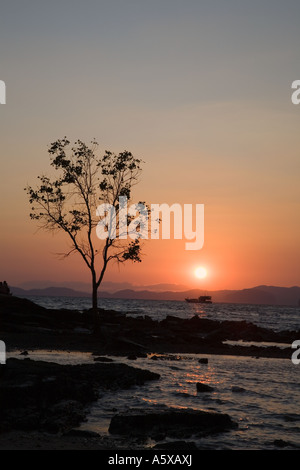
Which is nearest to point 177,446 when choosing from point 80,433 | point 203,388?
point 80,433

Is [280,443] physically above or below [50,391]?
below

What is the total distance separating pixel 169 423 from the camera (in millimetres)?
13344

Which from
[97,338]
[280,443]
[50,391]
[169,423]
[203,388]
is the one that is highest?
[50,391]

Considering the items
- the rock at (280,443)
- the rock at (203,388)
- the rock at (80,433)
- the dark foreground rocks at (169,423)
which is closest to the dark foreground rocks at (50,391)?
the rock at (80,433)

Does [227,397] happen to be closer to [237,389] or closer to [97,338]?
[237,389]

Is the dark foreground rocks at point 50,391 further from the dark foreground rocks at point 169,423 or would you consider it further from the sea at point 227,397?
the dark foreground rocks at point 169,423

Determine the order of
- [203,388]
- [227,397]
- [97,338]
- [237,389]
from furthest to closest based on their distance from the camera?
1. [97,338]
2. [237,389]
3. [203,388]
4. [227,397]

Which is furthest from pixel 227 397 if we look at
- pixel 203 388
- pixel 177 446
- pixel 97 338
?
pixel 97 338

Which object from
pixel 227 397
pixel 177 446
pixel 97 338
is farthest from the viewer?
pixel 97 338

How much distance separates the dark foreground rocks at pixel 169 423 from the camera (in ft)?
41.7

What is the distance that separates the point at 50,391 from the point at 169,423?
3.86 meters

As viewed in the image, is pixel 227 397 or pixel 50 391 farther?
pixel 227 397

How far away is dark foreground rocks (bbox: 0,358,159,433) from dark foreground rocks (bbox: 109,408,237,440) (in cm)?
125
